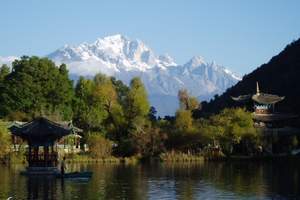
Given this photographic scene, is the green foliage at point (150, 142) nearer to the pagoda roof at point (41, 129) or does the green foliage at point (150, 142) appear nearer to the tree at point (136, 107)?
the tree at point (136, 107)

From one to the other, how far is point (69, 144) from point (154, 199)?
4012 centimetres

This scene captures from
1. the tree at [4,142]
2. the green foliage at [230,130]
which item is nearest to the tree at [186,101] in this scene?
the green foliage at [230,130]

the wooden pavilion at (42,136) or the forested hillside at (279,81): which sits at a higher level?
the forested hillside at (279,81)

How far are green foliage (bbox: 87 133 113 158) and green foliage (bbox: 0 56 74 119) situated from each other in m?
8.79

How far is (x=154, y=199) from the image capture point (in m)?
34.4

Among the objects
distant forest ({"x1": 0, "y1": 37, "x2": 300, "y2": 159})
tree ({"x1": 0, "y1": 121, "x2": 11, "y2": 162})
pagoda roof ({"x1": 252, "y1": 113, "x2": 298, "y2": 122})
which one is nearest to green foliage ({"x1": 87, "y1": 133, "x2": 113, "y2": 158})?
distant forest ({"x1": 0, "y1": 37, "x2": 300, "y2": 159})

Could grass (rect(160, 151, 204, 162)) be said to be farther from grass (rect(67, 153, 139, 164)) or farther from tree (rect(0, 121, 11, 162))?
tree (rect(0, 121, 11, 162))

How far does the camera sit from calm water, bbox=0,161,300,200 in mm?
35825

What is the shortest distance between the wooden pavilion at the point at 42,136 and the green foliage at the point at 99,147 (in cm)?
1620

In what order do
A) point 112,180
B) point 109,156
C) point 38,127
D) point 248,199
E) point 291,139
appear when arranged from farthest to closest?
1. point 291,139
2. point 109,156
3. point 38,127
4. point 112,180
5. point 248,199

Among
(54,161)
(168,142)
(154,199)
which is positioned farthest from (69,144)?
(154,199)

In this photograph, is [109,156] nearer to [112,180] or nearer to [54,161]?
[54,161]

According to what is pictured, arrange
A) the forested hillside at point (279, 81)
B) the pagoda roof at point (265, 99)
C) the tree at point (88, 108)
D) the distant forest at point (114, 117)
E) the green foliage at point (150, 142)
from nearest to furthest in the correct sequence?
the green foliage at point (150, 142) < the distant forest at point (114, 117) < the tree at point (88, 108) < the pagoda roof at point (265, 99) < the forested hillside at point (279, 81)

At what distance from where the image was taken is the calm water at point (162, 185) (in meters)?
35.8
